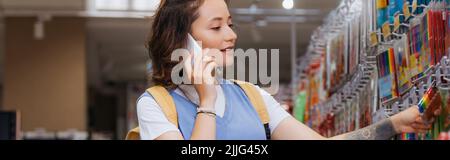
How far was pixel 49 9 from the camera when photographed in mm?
9008

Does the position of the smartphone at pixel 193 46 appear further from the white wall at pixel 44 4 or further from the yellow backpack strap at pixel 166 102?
the white wall at pixel 44 4

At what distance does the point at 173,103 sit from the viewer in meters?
1.92

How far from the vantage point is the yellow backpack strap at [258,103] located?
6.45 feet

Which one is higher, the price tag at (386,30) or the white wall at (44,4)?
the white wall at (44,4)

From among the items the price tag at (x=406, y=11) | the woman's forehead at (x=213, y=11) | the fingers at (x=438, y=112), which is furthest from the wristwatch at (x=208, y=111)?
the price tag at (x=406, y=11)

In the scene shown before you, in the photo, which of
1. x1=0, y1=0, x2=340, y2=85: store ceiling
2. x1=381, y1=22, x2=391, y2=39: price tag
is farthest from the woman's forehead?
x1=0, y1=0, x2=340, y2=85: store ceiling

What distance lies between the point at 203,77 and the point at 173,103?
0.10 m

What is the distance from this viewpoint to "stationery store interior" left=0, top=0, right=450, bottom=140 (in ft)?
6.58

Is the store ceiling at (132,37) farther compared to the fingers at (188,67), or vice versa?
the store ceiling at (132,37)

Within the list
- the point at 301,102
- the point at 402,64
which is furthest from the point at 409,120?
the point at 301,102

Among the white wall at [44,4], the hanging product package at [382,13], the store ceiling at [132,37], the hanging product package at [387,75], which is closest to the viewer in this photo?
the hanging product package at [387,75]

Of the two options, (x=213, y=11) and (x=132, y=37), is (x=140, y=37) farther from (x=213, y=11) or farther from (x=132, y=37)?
(x=213, y=11)
